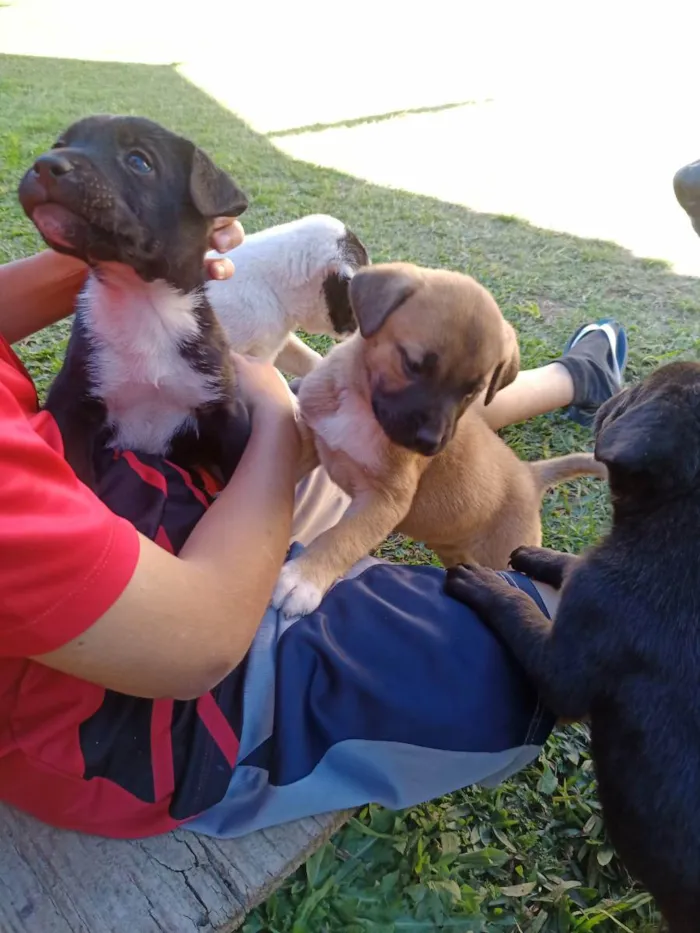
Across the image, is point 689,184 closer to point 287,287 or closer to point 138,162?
point 138,162

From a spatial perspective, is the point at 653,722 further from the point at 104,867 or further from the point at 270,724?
the point at 104,867

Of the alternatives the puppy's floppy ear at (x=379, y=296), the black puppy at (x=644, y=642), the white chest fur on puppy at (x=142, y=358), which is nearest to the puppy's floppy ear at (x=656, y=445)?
the black puppy at (x=644, y=642)

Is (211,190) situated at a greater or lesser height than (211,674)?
greater

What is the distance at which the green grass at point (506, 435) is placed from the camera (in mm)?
2242

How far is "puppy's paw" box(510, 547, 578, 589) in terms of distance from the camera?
101 inches

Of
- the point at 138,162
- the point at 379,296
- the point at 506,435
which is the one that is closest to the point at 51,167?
the point at 138,162

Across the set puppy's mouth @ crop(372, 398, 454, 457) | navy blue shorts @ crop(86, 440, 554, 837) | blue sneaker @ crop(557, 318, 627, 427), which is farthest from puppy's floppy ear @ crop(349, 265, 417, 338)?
blue sneaker @ crop(557, 318, 627, 427)

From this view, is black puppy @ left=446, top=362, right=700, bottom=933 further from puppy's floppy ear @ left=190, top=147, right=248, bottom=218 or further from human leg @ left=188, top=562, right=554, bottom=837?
puppy's floppy ear @ left=190, top=147, right=248, bottom=218

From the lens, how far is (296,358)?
3977 millimetres

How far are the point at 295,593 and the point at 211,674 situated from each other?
65 centimetres

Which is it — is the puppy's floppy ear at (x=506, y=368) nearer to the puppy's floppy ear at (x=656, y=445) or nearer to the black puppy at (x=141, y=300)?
the puppy's floppy ear at (x=656, y=445)

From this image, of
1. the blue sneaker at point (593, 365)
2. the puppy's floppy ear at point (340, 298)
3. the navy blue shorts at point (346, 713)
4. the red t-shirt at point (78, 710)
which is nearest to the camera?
the red t-shirt at point (78, 710)

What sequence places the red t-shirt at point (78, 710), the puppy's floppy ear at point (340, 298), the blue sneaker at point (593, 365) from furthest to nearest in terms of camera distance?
the blue sneaker at point (593, 365) < the puppy's floppy ear at point (340, 298) < the red t-shirt at point (78, 710)

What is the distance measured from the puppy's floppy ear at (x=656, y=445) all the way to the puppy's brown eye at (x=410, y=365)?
2.22 feet
